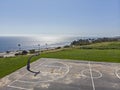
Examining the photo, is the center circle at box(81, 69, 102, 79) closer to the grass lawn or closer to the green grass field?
the green grass field

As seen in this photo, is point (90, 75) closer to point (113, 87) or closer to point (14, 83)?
point (113, 87)

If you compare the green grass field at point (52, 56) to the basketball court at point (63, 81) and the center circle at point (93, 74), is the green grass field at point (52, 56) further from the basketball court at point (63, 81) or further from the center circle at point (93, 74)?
the center circle at point (93, 74)

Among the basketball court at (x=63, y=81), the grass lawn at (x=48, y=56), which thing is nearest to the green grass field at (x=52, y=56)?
the grass lawn at (x=48, y=56)

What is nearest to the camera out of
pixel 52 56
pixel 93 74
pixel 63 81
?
pixel 63 81

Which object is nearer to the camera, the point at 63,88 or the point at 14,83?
the point at 63,88

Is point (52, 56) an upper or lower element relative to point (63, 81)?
upper

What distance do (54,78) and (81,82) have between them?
7.69 feet

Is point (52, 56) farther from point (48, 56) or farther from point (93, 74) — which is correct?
point (93, 74)

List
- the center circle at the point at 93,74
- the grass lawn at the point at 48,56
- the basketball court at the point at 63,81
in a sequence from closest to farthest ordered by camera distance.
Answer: the basketball court at the point at 63,81 → the center circle at the point at 93,74 → the grass lawn at the point at 48,56

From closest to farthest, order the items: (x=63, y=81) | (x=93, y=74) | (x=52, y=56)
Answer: (x=63, y=81) → (x=93, y=74) → (x=52, y=56)

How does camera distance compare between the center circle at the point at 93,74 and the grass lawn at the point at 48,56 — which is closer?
the center circle at the point at 93,74

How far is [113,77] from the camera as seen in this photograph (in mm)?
11031

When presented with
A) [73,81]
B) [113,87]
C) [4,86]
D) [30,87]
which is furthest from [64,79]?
[4,86]

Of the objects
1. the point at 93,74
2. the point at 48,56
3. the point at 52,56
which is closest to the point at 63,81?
the point at 93,74
